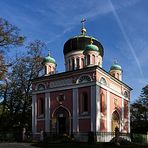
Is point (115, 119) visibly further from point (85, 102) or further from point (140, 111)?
point (140, 111)

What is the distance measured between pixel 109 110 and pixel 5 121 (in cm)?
1706

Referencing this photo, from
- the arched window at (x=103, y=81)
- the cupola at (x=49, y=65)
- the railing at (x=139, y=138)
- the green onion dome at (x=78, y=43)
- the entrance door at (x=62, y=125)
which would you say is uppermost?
the green onion dome at (x=78, y=43)

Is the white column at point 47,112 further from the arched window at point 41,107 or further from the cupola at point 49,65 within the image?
the cupola at point 49,65

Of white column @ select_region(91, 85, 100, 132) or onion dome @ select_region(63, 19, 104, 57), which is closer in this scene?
white column @ select_region(91, 85, 100, 132)

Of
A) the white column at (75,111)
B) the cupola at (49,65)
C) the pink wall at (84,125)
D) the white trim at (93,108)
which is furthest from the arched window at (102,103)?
the cupola at (49,65)

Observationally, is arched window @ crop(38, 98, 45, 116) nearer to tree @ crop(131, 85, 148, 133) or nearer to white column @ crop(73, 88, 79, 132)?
white column @ crop(73, 88, 79, 132)

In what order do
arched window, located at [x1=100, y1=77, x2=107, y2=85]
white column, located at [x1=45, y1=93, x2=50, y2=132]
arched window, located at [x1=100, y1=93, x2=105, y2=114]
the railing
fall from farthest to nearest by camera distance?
the railing → white column, located at [x1=45, y1=93, x2=50, y2=132] → arched window, located at [x1=100, y1=77, x2=107, y2=85] → arched window, located at [x1=100, y1=93, x2=105, y2=114]

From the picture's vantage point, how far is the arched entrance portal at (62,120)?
109ft

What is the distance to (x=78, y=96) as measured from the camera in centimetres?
3269

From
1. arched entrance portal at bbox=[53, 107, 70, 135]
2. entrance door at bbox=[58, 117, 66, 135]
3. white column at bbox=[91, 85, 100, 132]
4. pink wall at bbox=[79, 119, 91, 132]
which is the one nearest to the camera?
white column at bbox=[91, 85, 100, 132]

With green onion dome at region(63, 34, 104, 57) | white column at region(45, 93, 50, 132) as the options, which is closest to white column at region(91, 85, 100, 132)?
white column at region(45, 93, 50, 132)

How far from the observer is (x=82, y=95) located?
32.5 meters

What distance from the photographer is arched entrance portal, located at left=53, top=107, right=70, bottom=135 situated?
33312 millimetres

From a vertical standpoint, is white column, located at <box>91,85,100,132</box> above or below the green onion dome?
below
